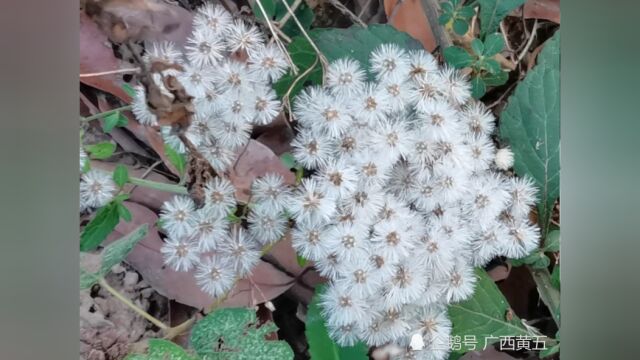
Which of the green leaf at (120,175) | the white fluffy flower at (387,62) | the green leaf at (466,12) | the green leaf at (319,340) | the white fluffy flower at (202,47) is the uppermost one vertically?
the green leaf at (466,12)

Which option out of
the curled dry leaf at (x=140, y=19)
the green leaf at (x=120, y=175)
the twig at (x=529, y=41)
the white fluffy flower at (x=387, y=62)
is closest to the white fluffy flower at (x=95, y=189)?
the green leaf at (x=120, y=175)

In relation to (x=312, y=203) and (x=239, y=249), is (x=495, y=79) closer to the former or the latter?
(x=312, y=203)

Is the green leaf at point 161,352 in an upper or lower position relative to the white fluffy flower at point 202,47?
lower

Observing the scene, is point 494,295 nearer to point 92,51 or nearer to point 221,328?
point 221,328

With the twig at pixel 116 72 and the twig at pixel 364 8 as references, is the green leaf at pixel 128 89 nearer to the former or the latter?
the twig at pixel 116 72
